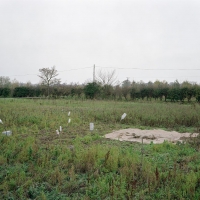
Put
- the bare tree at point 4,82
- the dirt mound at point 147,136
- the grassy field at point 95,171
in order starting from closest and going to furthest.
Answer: the grassy field at point 95,171
the dirt mound at point 147,136
the bare tree at point 4,82

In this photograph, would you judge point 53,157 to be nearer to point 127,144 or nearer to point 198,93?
point 127,144

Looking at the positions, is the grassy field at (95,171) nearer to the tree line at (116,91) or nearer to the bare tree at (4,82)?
the tree line at (116,91)

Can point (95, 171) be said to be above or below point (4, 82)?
below

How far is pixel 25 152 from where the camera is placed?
477 cm

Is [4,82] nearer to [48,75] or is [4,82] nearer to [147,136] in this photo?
[48,75]

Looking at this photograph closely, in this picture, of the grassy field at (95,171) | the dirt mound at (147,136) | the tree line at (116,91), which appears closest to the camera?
the grassy field at (95,171)

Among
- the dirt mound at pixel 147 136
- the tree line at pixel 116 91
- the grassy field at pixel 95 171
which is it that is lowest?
the grassy field at pixel 95 171

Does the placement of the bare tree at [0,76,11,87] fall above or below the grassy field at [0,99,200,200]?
above

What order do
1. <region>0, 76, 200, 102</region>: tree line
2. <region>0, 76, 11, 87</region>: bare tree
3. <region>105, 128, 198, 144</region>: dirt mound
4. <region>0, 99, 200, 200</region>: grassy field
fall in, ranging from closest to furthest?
<region>0, 99, 200, 200</region>: grassy field → <region>105, 128, 198, 144</region>: dirt mound → <region>0, 76, 200, 102</region>: tree line → <region>0, 76, 11, 87</region>: bare tree

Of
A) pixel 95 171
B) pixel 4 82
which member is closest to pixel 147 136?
pixel 95 171

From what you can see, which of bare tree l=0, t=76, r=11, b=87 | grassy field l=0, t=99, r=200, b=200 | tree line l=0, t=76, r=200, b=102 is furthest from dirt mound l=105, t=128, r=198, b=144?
bare tree l=0, t=76, r=11, b=87

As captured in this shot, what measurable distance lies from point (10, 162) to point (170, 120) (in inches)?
276

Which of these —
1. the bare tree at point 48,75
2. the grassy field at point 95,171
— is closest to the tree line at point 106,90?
the bare tree at point 48,75

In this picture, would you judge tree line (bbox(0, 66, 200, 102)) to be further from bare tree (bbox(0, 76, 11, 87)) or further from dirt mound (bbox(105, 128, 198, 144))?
dirt mound (bbox(105, 128, 198, 144))
